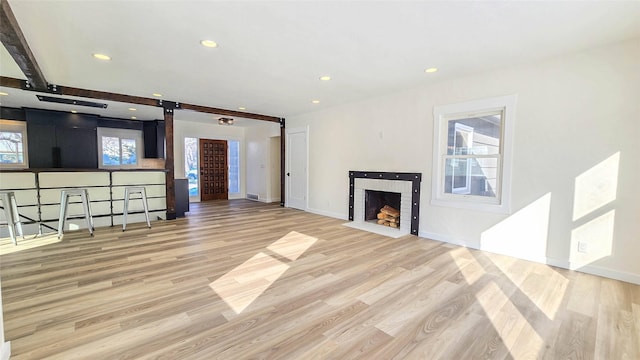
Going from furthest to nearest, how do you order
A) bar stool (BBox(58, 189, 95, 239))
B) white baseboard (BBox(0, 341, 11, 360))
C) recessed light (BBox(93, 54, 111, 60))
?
bar stool (BBox(58, 189, 95, 239)) → recessed light (BBox(93, 54, 111, 60)) → white baseboard (BBox(0, 341, 11, 360))

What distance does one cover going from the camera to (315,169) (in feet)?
21.7

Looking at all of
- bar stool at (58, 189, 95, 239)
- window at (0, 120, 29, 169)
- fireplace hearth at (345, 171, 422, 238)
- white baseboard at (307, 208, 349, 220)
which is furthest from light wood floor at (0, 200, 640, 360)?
window at (0, 120, 29, 169)

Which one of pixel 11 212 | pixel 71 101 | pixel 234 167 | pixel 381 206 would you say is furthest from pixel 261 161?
pixel 11 212

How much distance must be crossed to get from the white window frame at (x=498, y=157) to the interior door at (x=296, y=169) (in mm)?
3422

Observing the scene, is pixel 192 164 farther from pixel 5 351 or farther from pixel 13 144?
pixel 5 351

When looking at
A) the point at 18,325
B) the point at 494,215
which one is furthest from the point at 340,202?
the point at 18,325

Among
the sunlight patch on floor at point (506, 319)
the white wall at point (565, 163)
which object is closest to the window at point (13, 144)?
the white wall at point (565, 163)

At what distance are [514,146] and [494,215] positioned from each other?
940 millimetres

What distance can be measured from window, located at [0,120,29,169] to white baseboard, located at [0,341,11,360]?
7.36 metres

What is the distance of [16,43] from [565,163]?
5888 millimetres

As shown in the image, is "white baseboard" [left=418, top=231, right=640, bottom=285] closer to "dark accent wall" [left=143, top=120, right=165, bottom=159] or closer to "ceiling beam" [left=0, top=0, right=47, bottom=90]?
"ceiling beam" [left=0, top=0, right=47, bottom=90]

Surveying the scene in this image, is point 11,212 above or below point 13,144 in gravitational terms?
below

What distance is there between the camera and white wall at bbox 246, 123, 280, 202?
843 centimetres

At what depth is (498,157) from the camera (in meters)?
3.71
